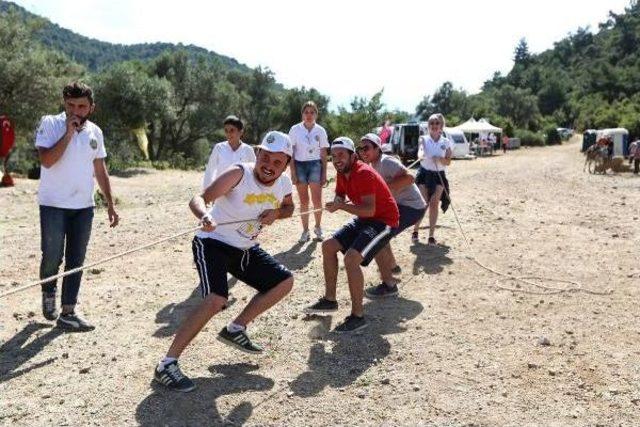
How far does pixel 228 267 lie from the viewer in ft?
14.5

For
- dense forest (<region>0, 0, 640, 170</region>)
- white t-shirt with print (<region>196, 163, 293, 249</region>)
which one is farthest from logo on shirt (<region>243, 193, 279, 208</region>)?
dense forest (<region>0, 0, 640, 170</region>)

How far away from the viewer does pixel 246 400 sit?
13.2 feet

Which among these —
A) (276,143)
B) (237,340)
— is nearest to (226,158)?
(276,143)

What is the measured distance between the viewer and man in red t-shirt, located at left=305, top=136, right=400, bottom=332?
17.4 ft

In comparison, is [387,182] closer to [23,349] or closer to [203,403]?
[203,403]

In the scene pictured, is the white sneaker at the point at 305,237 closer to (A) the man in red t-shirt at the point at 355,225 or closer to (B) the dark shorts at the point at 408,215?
(B) the dark shorts at the point at 408,215

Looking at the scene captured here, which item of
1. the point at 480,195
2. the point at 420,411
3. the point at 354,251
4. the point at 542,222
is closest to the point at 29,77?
the point at 480,195

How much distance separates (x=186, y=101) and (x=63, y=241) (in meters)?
38.2

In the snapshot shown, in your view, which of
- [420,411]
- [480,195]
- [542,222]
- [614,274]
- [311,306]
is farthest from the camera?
[480,195]

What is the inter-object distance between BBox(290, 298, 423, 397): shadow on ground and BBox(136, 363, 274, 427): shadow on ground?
0.35 m

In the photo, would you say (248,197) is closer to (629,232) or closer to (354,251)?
(354,251)

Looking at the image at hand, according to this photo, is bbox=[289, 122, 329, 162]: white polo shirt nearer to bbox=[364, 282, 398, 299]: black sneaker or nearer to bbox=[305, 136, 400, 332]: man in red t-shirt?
bbox=[364, 282, 398, 299]: black sneaker

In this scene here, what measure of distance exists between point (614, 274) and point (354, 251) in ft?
12.0

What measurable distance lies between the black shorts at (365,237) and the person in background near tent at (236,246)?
0.92 metres
